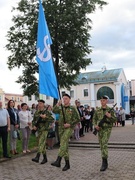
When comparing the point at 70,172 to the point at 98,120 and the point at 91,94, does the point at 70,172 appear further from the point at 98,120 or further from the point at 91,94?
the point at 91,94

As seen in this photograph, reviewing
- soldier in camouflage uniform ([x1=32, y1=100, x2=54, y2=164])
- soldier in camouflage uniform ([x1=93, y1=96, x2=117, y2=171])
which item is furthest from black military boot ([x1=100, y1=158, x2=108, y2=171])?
soldier in camouflage uniform ([x1=32, y1=100, x2=54, y2=164])

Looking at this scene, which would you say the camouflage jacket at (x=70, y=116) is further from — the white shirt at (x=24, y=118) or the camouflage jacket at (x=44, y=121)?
the white shirt at (x=24, y=118)

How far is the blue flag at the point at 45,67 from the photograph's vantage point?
8.20 meters

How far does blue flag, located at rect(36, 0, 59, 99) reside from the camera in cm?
820

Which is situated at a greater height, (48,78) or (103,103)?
(48,78)

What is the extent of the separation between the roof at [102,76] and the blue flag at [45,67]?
48689 millimetres

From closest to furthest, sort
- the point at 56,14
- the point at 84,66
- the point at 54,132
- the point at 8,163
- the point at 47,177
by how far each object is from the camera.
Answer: the point at 47,177 → the point at 8,163 → the point at 54,132 → the point at 56,14 → the point at 84,66

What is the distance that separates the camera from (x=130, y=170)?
781 cm

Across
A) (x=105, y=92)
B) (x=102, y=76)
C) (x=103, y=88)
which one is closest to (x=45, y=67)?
(x=105, y=92)

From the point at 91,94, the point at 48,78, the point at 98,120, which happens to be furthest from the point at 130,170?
the point at 91,94

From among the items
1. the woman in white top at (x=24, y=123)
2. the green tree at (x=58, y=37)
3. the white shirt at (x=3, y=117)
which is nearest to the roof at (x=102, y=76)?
the green tree at (x=58, y=37)

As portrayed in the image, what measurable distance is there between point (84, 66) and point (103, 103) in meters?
14.6

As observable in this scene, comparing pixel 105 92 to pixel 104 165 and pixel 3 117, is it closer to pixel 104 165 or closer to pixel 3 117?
pixel 3 117

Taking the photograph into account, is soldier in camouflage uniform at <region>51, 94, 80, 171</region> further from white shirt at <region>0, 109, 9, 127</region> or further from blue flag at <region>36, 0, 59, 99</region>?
white shirt at <region>0, 109, 9, 127</region>
